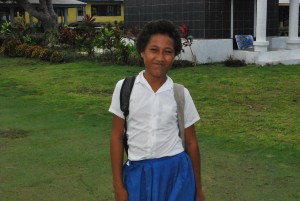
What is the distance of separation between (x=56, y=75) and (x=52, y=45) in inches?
249

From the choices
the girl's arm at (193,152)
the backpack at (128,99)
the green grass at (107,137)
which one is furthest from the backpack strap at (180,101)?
the green grass at (107,137)

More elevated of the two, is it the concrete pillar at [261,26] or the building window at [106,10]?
the building window at [106,10]

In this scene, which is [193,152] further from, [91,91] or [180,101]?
[91,91]

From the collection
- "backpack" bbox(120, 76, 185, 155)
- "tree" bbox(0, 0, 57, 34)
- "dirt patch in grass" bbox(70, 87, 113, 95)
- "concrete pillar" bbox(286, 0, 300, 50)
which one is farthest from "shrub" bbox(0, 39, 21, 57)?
"backpack" bbox(120, 76, 185, 155)

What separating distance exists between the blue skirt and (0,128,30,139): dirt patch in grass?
3.96m

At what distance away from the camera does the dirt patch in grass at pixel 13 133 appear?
609cm

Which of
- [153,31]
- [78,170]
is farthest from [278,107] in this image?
[153,31]

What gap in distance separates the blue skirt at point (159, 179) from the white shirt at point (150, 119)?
42 mm

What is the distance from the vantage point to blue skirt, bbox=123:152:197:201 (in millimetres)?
2389

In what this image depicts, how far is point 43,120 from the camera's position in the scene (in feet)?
23.0

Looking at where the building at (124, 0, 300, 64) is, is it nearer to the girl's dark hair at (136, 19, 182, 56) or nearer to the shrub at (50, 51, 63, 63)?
the shrub at (50, 51, 63, 63)

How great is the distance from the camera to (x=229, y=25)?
14.9 meters

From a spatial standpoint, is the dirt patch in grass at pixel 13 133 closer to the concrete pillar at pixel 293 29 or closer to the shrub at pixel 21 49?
the concrete pillar at pixel 293 29

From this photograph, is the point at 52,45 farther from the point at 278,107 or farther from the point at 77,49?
the point at 278,107
